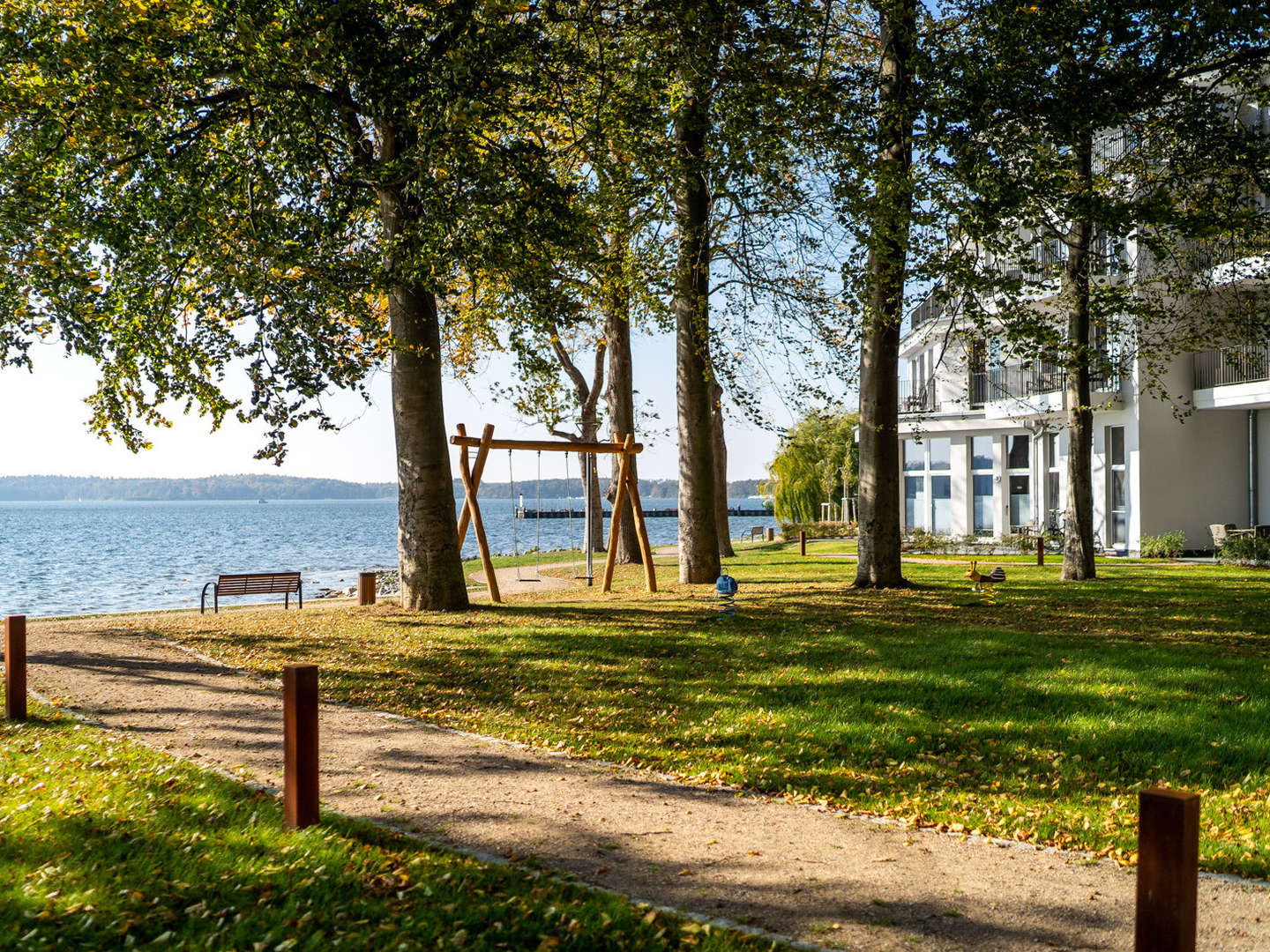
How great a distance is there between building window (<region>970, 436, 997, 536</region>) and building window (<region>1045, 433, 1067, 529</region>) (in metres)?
2.45

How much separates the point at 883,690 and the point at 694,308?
30.2 ft

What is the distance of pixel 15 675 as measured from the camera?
8711 mm

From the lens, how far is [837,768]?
739 centimetres

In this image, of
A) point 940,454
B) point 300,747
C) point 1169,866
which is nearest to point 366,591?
point 300,747

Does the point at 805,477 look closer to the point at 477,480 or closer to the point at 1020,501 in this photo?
the point at 1020,501

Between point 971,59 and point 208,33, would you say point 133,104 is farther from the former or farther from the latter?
point 971,59

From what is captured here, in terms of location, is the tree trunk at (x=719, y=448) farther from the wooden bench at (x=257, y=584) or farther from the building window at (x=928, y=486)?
the wooden bench at (x=257, y=584)

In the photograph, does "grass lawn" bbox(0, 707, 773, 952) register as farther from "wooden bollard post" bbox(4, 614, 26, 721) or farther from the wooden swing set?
the wooden swing set

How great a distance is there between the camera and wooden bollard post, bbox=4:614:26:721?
340 inches

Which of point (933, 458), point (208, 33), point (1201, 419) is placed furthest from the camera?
point (933, 458)

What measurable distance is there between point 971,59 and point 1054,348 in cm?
391

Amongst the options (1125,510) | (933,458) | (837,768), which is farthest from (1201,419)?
(837,768)

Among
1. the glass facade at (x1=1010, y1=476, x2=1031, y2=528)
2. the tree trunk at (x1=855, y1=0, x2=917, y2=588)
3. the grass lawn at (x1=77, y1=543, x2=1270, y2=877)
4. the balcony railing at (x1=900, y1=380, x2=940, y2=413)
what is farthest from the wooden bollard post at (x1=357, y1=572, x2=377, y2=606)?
the glass facade at (x1=1010, y1=476, x2=1031, y2=528)

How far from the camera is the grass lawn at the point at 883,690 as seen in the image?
22.7 ft
